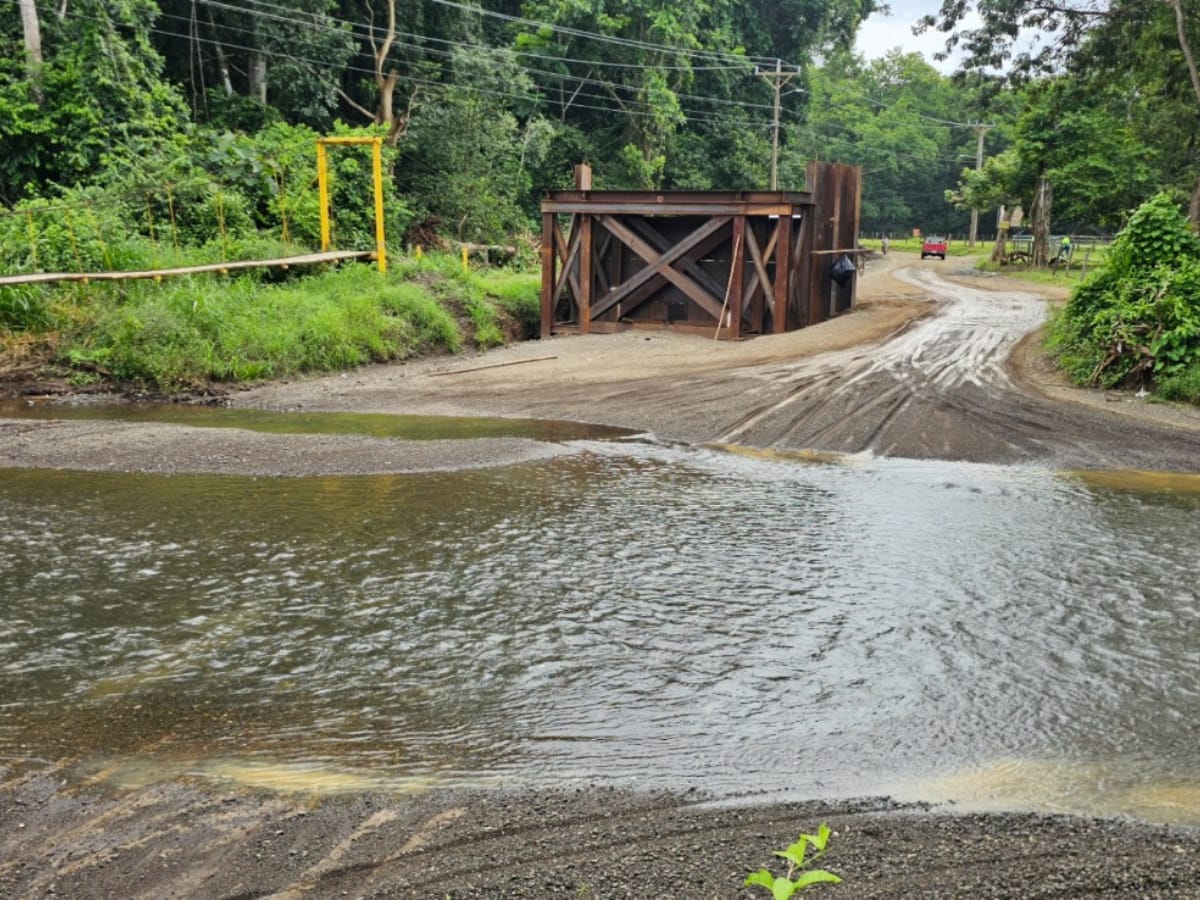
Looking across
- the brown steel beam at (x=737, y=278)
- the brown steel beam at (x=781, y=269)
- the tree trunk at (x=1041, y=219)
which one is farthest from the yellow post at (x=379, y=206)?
the tree trunk at (x=1041, y=219)

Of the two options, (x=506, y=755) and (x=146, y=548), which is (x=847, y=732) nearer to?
(x=506, y=755)

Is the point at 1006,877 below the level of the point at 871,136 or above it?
below

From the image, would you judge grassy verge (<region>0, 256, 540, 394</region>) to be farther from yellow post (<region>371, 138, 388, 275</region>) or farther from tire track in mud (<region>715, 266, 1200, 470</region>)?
tire track in mud (<region>715, 266, 1200, 470</region>)

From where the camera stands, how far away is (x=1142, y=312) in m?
14.4

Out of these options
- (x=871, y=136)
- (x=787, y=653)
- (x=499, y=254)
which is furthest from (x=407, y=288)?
(x=871, y=136)

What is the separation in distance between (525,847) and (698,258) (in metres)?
17.0

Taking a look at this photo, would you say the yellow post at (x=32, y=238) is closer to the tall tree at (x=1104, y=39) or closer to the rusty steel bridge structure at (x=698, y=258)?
the rusty steel bridge structure at (x=698, y=258)

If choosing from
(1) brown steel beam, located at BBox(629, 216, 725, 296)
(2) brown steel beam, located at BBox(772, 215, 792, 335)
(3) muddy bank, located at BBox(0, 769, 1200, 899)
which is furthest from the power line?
(3) muddy bank, located at BBox(0, 769, 1200, 899)

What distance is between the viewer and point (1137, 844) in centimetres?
410

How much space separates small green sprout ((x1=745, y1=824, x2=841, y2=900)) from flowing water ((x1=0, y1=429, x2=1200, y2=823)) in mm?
608

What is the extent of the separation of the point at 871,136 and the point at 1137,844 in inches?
3402

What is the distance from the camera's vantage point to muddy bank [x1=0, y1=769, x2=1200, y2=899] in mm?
3787

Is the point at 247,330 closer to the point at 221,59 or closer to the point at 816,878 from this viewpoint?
the point at 816,878

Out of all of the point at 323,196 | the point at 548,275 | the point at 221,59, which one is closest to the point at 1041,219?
the point at 548,275
